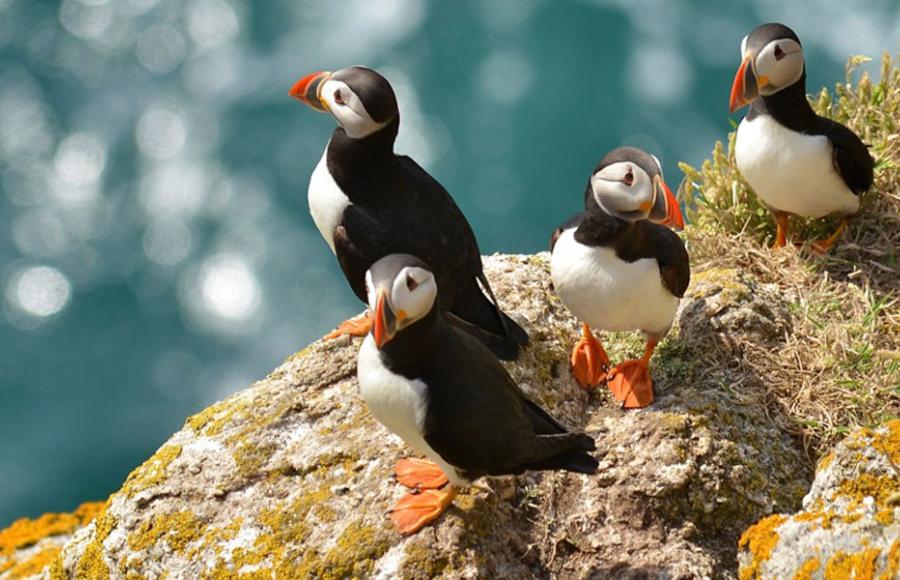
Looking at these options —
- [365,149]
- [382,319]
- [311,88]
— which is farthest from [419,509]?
[311,88]

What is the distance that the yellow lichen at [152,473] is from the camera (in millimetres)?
A: 4074

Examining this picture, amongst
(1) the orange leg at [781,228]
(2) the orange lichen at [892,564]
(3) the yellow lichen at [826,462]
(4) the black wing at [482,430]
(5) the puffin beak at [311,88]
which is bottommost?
(2) the orange lichen at [892,564]

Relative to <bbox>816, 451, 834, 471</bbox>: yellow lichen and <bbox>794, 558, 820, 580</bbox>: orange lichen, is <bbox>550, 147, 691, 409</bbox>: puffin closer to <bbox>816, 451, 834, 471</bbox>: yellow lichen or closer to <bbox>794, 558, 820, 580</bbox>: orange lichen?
<bbox>816, 451, 834, 471</bbox>: yellow lichen

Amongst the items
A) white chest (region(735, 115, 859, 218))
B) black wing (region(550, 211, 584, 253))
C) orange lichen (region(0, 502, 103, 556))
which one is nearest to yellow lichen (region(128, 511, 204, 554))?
black wing (region(550, 211, 584, 253))

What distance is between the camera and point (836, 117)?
5.91 m

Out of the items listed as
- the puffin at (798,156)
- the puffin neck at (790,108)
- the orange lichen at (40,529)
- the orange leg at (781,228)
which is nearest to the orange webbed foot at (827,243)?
the puffin at (798,156)

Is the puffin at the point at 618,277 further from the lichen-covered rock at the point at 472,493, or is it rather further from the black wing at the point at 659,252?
the lichen-covered rock at the point at 472,493

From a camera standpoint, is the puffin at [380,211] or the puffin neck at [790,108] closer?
the puffin at [380,211]

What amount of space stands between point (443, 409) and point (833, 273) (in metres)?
2.40

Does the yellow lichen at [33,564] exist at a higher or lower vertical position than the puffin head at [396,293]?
higher

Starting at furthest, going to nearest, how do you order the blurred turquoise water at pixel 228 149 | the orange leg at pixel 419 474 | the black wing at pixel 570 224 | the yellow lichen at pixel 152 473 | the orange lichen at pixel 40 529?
the blurred turquoise water at pixel 228 149
the orange lichen at pixel 40 529
the black wing at pixel 570 224
the yellow lichen at pixel 152 473
the orange leg at pixel 419 474

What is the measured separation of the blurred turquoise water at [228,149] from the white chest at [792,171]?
25.6 feet

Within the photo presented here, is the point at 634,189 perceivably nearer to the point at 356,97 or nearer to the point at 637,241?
the point at 637,241

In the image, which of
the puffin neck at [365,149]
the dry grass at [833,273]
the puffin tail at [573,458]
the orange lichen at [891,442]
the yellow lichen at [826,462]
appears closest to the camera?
the orange lichen at [891,442]
